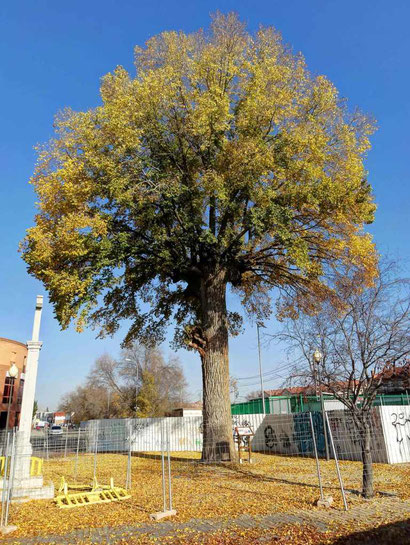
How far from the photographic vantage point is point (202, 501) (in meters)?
8.69

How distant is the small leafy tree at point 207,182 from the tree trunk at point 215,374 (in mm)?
40

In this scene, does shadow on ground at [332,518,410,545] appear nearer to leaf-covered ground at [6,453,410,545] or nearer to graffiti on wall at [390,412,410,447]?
leaf-covered ground at [6,453,410,545]

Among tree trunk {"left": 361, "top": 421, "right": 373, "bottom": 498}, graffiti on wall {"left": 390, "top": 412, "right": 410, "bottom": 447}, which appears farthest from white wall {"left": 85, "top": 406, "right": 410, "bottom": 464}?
tree trunk {"left": 361, "top": 421, "right": 373, "bottom": 498}

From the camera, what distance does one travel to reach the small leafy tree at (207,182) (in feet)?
45.0

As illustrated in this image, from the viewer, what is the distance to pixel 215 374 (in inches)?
587

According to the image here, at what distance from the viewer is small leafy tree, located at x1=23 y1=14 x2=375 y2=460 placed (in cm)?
1373

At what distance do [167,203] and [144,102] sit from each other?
377 centimetres

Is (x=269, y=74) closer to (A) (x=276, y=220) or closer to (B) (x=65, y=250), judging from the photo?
(A) (x=276, y=220)

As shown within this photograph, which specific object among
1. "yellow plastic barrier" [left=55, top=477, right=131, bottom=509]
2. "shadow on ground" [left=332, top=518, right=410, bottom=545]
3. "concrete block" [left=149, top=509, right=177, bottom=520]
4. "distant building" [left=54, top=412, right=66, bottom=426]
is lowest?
"shadow on ground" [left=332, top=518, right=410, bottom=545]

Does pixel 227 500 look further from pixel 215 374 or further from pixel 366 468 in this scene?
pixel 215 374

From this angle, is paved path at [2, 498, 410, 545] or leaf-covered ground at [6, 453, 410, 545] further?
leaf-covered ground at [6, 453, 410, 545]

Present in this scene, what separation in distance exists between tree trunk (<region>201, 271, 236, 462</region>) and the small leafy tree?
4 centimetres

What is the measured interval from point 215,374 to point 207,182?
701 centimetres

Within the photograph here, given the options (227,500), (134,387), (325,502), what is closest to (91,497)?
(227,500)
